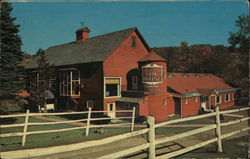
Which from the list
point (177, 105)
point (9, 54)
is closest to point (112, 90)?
point (177, 105)

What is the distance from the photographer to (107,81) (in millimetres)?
22375

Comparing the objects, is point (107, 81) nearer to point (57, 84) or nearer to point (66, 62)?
point (66, 62)

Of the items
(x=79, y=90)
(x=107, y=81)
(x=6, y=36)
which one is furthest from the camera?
(x=79, y=90)

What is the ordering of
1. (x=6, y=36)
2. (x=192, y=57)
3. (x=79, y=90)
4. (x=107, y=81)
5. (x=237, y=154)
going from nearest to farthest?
(x=237, y=154)
(x=6, y=36)
(x=107, y=81)
(x=79, y=90)
(x=192, y=57)

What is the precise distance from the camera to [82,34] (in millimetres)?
30188

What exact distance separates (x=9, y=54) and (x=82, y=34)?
665 inches

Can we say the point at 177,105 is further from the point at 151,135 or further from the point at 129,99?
the point at 151,135

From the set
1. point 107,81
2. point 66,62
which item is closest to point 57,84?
point 66,62

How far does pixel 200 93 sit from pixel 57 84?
21621 mm

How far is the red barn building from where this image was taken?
20859mm

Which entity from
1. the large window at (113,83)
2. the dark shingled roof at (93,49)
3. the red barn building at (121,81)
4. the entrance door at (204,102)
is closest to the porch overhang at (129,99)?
the red barn building at (121,81)

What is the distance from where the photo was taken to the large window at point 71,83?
24.2m

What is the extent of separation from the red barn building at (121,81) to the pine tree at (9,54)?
352 inches

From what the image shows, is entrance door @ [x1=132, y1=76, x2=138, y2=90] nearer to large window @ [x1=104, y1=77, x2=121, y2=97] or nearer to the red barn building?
the red barn building
